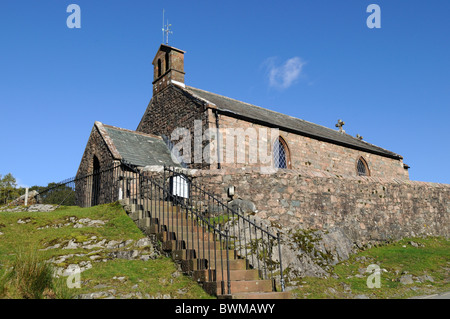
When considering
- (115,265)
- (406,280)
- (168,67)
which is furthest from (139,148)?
(406,280)

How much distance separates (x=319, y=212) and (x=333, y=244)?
4.79ft

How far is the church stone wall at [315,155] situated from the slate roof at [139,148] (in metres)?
3.69

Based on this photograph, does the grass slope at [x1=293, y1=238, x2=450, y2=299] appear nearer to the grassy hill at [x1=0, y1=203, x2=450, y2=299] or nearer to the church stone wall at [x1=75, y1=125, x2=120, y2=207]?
the grassy hill at [x1=0, y1=203, x2=450, y2=299]

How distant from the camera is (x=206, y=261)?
8.35 m

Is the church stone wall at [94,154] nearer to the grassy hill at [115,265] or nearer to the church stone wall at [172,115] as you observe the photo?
the church stone wall at [172,115]

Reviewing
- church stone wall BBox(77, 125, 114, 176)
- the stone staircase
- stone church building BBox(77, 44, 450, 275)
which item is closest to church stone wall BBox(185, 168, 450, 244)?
stone church building BBox(77, 44, 450, 275)

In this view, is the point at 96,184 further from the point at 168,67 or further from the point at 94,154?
the point at 168,67

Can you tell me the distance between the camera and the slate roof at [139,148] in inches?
703

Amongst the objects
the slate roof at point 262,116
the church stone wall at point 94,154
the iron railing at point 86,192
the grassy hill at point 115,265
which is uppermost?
the slate roof at point 262,116

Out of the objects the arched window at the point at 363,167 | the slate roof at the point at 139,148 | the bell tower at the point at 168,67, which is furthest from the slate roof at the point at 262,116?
the slate roof at the point at 139,148

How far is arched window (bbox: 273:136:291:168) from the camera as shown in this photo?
2108 centimetres

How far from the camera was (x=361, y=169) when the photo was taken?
88.2ft

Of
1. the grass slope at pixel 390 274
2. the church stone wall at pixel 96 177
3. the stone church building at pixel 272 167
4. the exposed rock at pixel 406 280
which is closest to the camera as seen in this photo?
the grass slope at pixel 390 274

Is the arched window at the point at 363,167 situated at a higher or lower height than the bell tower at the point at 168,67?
lower
